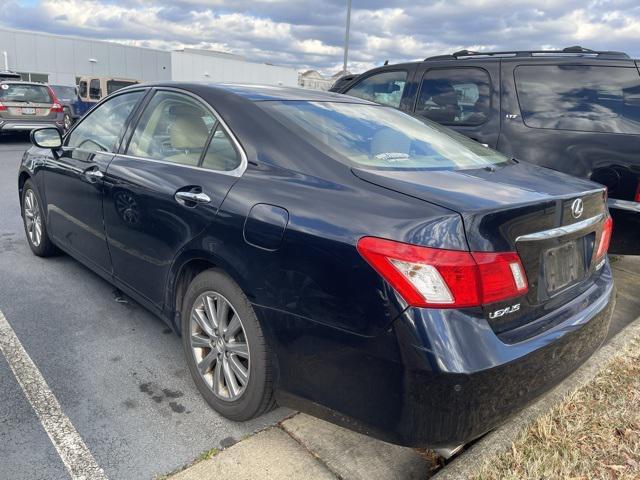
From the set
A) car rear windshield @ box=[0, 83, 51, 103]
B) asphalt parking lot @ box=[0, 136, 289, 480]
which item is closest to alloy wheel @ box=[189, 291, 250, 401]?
asphalt parking lot @ box=[0, 136, 289, 480]

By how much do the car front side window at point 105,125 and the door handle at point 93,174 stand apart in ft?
0.50

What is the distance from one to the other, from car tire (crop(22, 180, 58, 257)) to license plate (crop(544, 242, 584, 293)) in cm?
393

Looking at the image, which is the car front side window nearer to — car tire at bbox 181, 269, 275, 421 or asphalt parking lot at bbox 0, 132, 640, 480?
→ asphalt parking lot at bbox 0, 132, 640, 480

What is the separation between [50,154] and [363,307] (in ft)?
11.2

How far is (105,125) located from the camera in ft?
12.0

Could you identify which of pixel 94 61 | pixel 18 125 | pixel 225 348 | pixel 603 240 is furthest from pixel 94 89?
pixel 94 61

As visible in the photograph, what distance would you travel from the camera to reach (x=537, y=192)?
84.3 inches

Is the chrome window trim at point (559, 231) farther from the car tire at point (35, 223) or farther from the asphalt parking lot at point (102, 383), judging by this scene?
the car tire at point (35, 223)

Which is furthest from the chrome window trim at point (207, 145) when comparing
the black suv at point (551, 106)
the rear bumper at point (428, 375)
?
the black suv at point (551, 106)

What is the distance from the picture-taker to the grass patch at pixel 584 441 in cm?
220

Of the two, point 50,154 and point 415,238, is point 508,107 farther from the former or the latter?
point 50,154

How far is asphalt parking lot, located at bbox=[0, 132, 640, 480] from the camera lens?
229 cm

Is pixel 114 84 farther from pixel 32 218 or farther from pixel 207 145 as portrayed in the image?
pixel 207 145

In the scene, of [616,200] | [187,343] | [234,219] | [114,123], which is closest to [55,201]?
[114,123]
